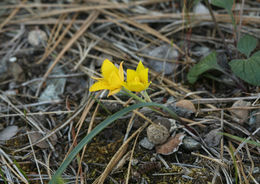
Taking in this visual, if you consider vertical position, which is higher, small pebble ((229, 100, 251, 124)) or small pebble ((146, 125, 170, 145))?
small pebble ((229, 100, 251, 124))

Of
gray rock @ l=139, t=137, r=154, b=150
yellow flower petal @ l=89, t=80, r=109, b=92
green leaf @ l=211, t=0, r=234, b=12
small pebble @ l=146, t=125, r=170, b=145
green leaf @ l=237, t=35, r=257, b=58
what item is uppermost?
green leaf @ l=211, t=0, r=234, b=12

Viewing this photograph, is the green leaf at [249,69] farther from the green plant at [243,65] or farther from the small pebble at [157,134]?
the small pebble at [157,134]

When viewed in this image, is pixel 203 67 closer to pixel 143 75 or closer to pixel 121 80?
pixel 143 75

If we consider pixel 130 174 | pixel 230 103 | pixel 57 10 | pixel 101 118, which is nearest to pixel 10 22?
pixel 57 10

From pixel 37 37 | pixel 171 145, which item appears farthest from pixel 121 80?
pixel 37 37

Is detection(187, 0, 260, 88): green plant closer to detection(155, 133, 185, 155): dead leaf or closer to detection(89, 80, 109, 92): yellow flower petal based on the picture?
detection(155, 133, 185, 155): dead leaf

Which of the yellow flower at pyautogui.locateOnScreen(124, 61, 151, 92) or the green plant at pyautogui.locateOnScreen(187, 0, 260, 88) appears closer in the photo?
the yellow flower at pyautogui.locateOnScreen(124, 61, 151, 92)

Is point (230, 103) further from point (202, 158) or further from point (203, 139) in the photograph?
point (202, 158)

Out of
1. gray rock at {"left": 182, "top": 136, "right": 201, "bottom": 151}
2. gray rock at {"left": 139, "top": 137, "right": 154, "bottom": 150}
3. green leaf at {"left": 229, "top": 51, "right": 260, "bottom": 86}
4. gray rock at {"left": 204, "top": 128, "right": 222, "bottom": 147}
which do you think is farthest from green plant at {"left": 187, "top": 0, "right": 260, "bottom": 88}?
gray rock at {"left": 139, "top": 137, "right": 154, "bottom": 150}
